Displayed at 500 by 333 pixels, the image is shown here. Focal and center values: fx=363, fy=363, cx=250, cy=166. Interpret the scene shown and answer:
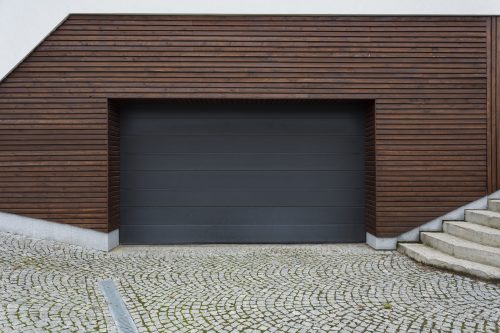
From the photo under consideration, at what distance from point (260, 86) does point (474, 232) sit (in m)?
4.12

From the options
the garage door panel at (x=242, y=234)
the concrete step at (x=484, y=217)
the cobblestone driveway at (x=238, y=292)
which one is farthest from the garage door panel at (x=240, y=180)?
the concrete step at (x=484, y=217)

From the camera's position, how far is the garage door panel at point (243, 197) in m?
6.75

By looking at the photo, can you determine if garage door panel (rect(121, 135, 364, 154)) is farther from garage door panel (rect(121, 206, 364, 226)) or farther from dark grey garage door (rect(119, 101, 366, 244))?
garage door panel (rect(121, 206, 364, 226))

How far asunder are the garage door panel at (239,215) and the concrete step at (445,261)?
1126mm

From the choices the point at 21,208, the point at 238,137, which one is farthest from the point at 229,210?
the point at 21,208

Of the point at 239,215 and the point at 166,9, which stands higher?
the point at 166,9

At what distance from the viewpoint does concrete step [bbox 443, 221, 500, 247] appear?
5223mm

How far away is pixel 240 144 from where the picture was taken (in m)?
6.82

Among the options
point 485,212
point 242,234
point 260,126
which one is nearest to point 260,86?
point 260,126

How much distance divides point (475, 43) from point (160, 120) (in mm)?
5794

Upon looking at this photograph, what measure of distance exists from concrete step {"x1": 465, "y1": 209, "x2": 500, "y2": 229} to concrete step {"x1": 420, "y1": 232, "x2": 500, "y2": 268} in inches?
19.8

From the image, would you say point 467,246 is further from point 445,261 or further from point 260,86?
point 260,86

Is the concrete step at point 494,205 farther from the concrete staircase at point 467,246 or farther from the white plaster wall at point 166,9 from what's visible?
the white plaster wall at point 166,9

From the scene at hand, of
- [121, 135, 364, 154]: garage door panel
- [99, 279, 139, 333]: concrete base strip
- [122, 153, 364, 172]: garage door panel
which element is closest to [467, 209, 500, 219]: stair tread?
[122, 153, 364, 172]: garage door panel
